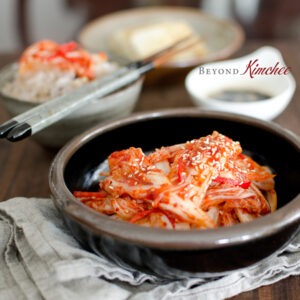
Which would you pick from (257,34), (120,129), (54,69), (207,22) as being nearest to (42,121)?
(120,129)

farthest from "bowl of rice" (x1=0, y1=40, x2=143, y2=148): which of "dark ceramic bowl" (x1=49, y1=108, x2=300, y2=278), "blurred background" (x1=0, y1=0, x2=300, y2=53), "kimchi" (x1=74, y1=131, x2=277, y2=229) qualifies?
"blurred background" (x1=0, y1=0, x2=300, y2=53)

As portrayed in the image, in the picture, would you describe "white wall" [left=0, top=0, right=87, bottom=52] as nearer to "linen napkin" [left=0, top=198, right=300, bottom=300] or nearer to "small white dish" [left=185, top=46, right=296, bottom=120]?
"small white dish" [left=185, top=46, right=296, bottom=120]

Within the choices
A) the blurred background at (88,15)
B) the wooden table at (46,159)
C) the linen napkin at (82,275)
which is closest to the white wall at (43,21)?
the blurred background at (88,15)

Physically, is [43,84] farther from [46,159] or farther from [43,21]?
[43,21]

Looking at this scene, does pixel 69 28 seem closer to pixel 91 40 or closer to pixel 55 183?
pixel 91 40

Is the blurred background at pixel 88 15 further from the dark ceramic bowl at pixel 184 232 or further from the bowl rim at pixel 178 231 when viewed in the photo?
the bowl rim at pixel 178 231

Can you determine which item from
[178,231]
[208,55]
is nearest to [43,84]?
[208,55]
